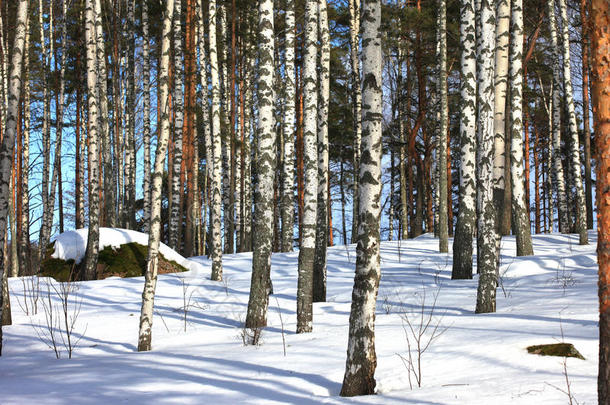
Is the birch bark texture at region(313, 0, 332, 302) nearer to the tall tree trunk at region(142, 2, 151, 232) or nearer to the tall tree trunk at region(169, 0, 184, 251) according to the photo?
the tall tree trunk at region(169, 0, 184, 251)

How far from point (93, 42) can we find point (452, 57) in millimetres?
11491

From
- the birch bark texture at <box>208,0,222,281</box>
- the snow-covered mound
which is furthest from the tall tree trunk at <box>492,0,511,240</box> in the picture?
the snow-covered mound

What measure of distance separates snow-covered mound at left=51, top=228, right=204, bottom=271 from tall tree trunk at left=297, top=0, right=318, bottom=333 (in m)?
6.47

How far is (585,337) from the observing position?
4.30 metres

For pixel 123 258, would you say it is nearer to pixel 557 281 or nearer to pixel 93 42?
pixel 93 42

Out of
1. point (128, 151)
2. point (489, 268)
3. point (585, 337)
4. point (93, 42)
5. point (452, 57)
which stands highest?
point (452, 57)

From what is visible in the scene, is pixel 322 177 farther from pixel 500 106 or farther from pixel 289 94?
pixel 500 106

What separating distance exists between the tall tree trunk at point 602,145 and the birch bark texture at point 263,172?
14.1 feet

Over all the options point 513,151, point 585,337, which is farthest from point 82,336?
point 513,151

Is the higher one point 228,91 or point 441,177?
point 228,91

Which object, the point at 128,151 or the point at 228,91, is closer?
the point at 128,151

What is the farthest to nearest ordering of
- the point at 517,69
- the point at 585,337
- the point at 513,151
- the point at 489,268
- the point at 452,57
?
the point at 452,57 < the point at 513,151 < the point at 517,69 < the point at 489,268 < the point at 585,337

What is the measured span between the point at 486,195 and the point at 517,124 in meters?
3.71

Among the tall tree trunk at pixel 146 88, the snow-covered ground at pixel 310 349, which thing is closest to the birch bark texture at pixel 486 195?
the snow-covered ground at pixel 310 349
